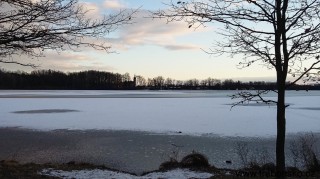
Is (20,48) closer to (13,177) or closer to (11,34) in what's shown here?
(11,34)

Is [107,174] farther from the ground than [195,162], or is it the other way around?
[107,174]

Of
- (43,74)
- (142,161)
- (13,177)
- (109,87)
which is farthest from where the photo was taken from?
(109,87)

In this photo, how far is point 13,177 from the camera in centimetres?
858

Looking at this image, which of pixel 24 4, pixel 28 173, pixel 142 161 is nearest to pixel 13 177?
pixel 28 173

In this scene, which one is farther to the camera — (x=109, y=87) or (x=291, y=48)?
(x=109, y=87)

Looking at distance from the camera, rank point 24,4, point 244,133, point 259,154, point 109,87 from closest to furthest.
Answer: point 24,4 → point 259,154 → point 244,133 → point 109,87

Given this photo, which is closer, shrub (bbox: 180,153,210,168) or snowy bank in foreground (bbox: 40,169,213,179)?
snowy bank in foreground (bbox: 40,169,213,179)

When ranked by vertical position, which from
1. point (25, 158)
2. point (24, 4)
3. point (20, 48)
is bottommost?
point (25, 158)

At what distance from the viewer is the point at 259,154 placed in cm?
1598

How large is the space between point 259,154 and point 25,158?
8672mm

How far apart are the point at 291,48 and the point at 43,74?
15413 centimetres

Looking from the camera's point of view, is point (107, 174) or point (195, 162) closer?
point (107, 174)

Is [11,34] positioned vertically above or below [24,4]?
below

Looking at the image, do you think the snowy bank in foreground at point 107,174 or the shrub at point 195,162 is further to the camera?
the shrub at point 195,162
